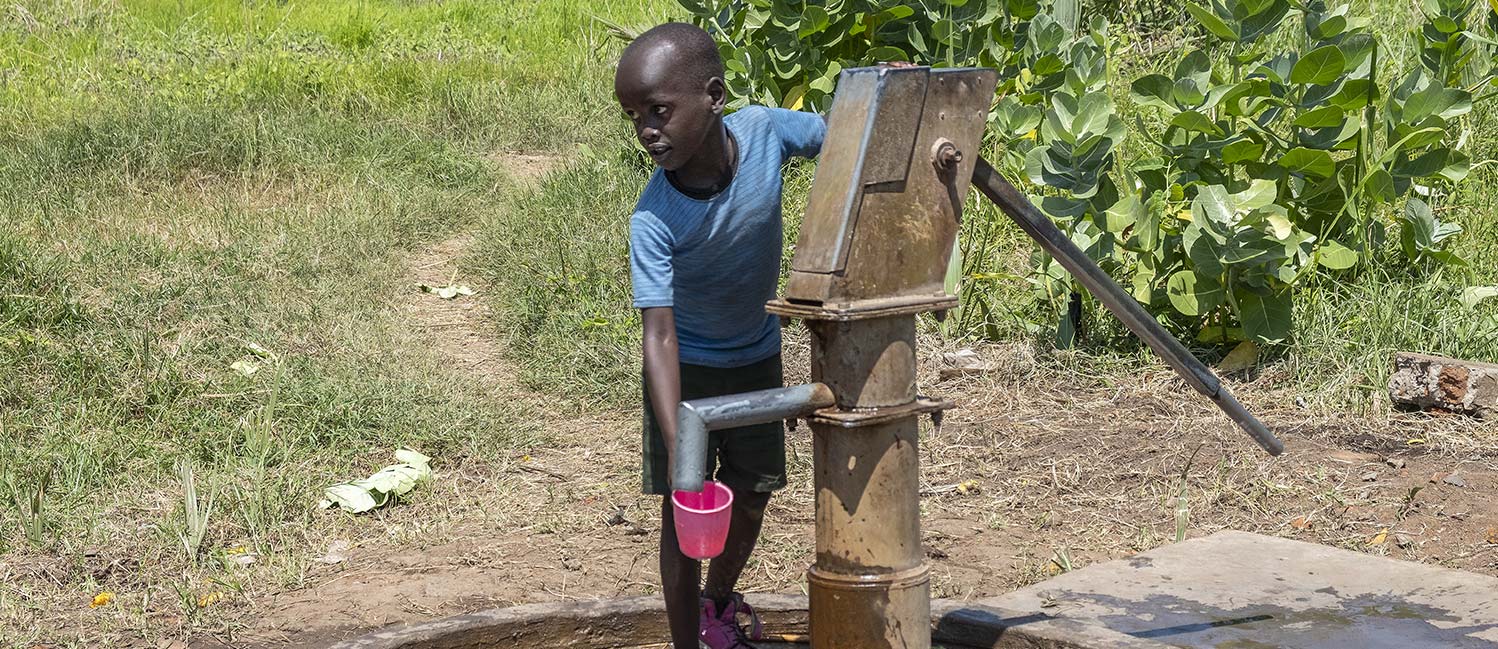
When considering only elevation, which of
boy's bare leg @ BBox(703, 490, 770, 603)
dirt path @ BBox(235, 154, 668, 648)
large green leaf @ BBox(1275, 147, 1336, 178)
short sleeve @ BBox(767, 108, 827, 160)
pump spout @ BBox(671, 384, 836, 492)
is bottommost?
dirt path @ BBox(235, 154, 668, 648)

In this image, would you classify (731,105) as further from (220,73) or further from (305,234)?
(220,73)

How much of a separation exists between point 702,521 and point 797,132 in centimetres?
88

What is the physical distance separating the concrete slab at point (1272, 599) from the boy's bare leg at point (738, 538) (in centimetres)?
47

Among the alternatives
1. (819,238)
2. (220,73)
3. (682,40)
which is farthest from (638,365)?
(220,73)

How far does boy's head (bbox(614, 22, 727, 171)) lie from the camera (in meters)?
2.25

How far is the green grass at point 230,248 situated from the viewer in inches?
142

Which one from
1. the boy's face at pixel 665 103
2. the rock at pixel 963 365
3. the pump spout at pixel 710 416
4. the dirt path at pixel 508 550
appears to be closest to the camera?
the pump spout at pixel 710 416

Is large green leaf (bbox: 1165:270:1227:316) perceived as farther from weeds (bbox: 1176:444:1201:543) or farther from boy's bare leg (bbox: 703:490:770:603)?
boy's bare leg (bbox: 703:490:770:603)

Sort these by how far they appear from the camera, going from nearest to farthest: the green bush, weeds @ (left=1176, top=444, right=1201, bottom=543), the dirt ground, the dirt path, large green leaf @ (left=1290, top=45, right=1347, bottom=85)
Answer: the dirt path < the dirt ground < weeds @ (left=1176, top=444, right=1201, bottom=543) < large green leaf @ (left=1290, top=45, right=1347, bottom=85) < the green bush

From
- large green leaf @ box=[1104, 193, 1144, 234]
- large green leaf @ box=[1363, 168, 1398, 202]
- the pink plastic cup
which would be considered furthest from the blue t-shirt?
large green leaf @ box=[1363, 168, 1398, 202]

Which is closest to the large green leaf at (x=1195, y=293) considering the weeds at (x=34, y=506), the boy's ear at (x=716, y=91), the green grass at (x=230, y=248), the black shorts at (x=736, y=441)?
the green grass at (x=230, y=248)

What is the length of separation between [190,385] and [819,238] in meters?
2.95

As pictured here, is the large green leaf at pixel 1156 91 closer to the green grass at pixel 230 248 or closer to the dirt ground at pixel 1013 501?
the dirt ground at pixel 1013 501

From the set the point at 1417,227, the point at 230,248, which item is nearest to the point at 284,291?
the point at 230,248
